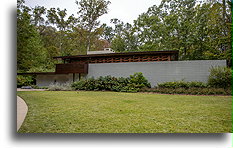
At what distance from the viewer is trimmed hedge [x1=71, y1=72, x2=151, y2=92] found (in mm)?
7195

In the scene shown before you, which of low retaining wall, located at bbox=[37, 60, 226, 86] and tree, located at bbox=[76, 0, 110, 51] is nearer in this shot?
low retaining wall, located at bbox=[37, 60, 226, 86]

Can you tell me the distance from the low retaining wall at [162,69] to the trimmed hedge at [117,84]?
618 mm

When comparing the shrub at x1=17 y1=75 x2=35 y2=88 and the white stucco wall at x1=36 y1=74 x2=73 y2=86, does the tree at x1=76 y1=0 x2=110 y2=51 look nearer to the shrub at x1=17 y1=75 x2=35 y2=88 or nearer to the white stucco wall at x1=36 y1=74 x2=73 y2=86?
the white stucco wall at x1=36 y1=74 x2=73 y2=86

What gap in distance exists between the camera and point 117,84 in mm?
7438

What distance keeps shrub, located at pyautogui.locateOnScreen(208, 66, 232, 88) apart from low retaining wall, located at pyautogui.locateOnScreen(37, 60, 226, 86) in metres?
0.42

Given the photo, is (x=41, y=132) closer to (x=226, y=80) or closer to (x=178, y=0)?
(x=226, y=80)

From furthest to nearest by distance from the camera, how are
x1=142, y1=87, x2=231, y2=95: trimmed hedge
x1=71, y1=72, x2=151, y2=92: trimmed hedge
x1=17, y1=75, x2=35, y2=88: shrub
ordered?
1. x1=71, y1=72, x2=151, y2=92: trimmed hedge
2. x1=142, y1=87, x2=231, y2=95: trimmed hedge
3. x1=17, y1=75, x2=35, y2=88: shrub

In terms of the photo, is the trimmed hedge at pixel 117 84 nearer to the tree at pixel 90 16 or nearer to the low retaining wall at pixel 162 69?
the low retaining wall at pixel 162 69

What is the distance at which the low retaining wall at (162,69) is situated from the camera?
7.07 meters

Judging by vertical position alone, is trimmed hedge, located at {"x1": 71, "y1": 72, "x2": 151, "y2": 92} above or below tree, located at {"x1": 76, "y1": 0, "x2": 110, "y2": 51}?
below

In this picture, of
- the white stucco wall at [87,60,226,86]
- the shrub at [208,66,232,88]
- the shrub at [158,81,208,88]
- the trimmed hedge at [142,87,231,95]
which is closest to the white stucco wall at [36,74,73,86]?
the white stucco wall at [87,60,226,86]

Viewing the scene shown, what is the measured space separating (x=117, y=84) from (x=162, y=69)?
2.42 m

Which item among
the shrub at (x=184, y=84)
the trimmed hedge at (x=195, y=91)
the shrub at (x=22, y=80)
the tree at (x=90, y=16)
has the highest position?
the tree at (x=90, y=16)

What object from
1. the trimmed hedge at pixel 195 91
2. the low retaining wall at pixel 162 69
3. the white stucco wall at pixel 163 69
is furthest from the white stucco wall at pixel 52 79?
the trimmed hedge at pixel 195 91
